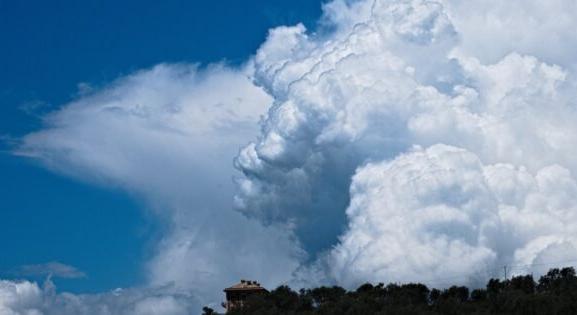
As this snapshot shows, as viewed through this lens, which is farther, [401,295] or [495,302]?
[401,295]

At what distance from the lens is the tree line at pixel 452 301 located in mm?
152250

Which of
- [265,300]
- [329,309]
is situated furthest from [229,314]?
[329,309]

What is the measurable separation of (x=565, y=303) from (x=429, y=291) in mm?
51194

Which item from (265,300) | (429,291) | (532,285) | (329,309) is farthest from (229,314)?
(532,285)

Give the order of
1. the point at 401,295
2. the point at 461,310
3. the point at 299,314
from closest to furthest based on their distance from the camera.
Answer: the point at 461,310, the point at 299,314, the point at 401,295

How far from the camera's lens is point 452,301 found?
563ft

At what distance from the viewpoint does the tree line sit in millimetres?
152250

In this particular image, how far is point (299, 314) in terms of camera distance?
578ft

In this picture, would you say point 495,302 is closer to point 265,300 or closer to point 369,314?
point 369,314

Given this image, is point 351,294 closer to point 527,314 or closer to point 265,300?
point 265,300

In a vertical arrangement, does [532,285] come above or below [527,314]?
above

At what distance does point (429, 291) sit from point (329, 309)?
30694 millimetres

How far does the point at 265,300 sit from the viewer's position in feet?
641

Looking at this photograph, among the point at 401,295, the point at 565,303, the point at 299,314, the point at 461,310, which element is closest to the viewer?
the point at 565,303
